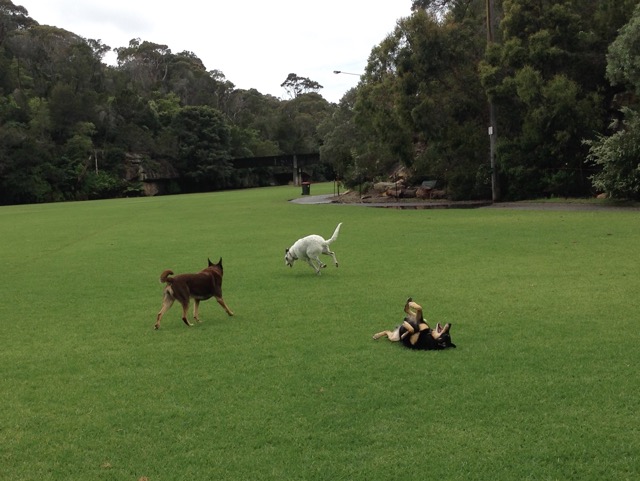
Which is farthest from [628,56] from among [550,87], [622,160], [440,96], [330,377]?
[330,377]

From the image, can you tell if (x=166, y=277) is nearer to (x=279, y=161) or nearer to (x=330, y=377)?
(x=330, y=377)

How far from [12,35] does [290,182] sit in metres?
41.2

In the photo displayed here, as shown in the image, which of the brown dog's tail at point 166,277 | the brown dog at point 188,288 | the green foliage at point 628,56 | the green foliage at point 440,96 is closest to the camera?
the brown dog's tail at point 166,277

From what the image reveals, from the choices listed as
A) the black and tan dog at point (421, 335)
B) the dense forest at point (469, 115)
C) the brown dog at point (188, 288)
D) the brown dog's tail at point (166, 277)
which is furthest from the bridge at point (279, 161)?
the black and tan dog at point (421, 335)

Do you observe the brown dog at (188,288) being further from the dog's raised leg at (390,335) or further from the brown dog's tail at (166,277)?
the dog's raised leg at (390,335)

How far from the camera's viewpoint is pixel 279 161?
263 feet

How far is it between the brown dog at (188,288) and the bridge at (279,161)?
2870 inches

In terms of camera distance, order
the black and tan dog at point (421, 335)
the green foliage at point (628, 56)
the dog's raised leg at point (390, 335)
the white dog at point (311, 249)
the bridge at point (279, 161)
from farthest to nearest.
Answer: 1. the bridge at point (279, 161)
2. the green foliage at point (628, 56)
3. the white dog at point (311, 249)
4. the dog's raised leg at point (390, 335)
5. the black and tan dog at point (421, 335)

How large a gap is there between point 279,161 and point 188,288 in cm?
7391

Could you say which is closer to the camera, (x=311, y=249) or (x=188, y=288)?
(x=188, y=288)

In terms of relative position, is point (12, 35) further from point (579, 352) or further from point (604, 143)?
point (579, 352)

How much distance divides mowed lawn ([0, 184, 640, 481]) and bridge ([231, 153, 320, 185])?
6903 cm

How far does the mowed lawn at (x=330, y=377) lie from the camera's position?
3.86 metres

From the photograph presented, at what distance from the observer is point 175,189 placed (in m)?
74.6
